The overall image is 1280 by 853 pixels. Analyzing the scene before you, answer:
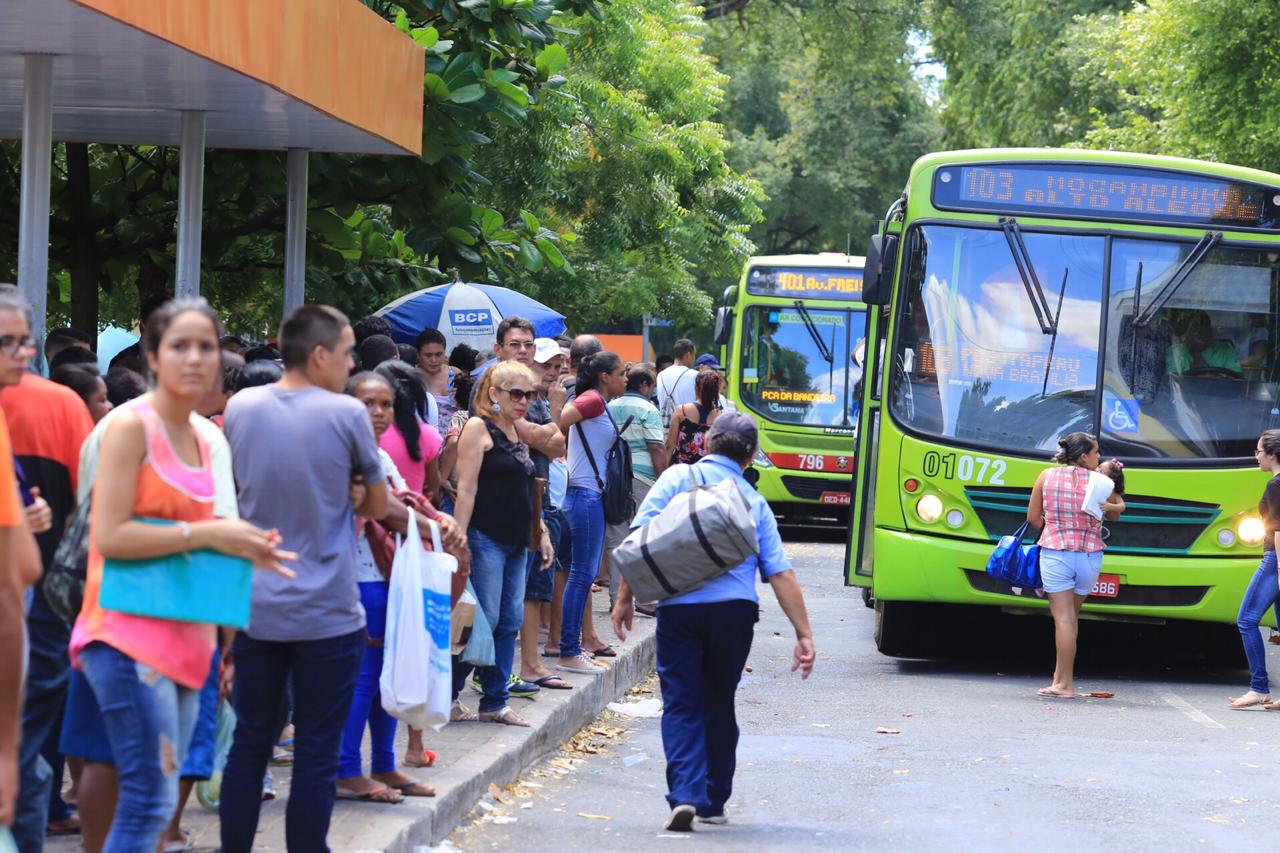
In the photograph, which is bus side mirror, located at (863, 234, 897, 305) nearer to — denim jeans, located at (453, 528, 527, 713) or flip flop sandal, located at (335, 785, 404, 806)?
denim jeans, located at (453, 528, 527, 713)

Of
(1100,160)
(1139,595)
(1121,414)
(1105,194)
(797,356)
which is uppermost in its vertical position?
(1100,160)

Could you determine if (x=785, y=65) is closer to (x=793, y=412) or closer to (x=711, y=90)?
(x=711, y=90)

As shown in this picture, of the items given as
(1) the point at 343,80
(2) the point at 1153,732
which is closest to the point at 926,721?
(2) the point at 1153,732

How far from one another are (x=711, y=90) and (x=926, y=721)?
1729 cm

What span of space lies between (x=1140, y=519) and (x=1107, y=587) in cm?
48

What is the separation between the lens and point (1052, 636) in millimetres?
14328

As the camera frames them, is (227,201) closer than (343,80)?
No

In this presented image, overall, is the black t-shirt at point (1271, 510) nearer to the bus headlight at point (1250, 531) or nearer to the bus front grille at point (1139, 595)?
the bus headlight at point (1250, 531)

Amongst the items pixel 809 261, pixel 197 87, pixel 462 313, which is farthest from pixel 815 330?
pixel 197 87

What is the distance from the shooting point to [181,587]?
4.54 metres

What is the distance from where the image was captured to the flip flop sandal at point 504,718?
829 centimetres

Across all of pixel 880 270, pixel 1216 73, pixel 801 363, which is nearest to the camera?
pixel 880 270

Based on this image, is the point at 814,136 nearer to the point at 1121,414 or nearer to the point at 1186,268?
the point at 1186,268

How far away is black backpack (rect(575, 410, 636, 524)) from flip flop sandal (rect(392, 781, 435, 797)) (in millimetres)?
3703
